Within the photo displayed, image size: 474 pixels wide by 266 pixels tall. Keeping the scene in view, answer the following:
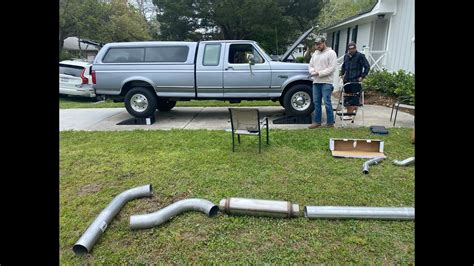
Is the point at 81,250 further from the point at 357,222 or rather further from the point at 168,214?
the point at 357,222

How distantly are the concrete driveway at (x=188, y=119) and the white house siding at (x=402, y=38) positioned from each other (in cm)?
276

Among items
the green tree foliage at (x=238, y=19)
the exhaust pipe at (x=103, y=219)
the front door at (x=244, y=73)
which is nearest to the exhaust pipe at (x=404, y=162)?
the exhaust pipe at (x=103, y=219)

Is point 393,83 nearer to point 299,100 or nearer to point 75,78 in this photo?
point 299,100

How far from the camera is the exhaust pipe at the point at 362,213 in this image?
9.75ft

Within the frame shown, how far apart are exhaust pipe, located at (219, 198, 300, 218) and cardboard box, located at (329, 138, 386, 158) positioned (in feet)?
6.81

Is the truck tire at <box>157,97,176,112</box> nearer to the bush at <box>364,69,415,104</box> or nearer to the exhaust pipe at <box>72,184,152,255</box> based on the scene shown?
the exhaust pipe at <box>72,184,152,255</box>

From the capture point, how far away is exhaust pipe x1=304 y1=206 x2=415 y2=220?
2970 mm

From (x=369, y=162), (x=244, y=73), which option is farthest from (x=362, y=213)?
(x=244, y=73)

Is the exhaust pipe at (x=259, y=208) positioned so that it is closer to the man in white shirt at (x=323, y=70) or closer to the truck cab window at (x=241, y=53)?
the man in white shirt at (x=323, y=70)

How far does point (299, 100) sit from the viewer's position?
298 inches

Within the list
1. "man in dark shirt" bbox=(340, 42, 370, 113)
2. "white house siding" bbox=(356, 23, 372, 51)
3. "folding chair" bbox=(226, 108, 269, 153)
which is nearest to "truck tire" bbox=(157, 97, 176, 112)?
"folding chair" bbox=(226, 108, 269, 153)
